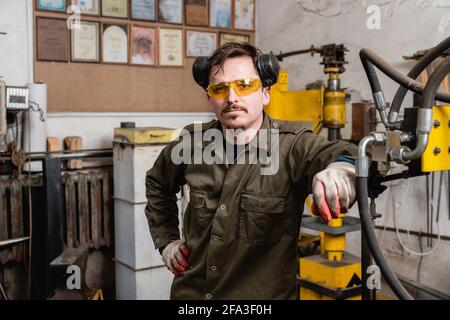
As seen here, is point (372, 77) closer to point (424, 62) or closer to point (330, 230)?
point (424, 62)

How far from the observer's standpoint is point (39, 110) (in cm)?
318

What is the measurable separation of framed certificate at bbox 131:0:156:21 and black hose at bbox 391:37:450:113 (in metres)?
2.97

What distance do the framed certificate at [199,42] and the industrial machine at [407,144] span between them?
304cm

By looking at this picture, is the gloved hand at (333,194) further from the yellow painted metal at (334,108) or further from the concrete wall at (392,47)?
the concrete wall at (392,47)

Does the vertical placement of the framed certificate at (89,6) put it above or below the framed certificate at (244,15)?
below

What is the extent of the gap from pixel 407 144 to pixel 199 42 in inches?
128

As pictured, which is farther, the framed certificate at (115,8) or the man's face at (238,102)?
the framed certificate at (115,8)

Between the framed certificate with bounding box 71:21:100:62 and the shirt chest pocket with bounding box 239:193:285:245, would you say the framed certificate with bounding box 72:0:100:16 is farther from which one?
the shirt chest pocket with bounding box 239:193:285:245

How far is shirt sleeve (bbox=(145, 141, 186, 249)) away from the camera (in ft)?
5.49

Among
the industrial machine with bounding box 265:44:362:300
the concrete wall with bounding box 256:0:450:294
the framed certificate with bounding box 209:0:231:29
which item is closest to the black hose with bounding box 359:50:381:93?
the industrial machine with bounding box 265:44:362:300

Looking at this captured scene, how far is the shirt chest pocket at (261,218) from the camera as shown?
1395 mm

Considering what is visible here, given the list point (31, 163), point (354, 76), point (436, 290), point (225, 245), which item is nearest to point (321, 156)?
point (225, 245)

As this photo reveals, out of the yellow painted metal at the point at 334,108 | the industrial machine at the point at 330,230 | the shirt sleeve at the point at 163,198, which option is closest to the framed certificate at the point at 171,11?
the industrial machine at the point at 330,230

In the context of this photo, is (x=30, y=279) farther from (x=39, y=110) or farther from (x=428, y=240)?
(x=428, y=240)
